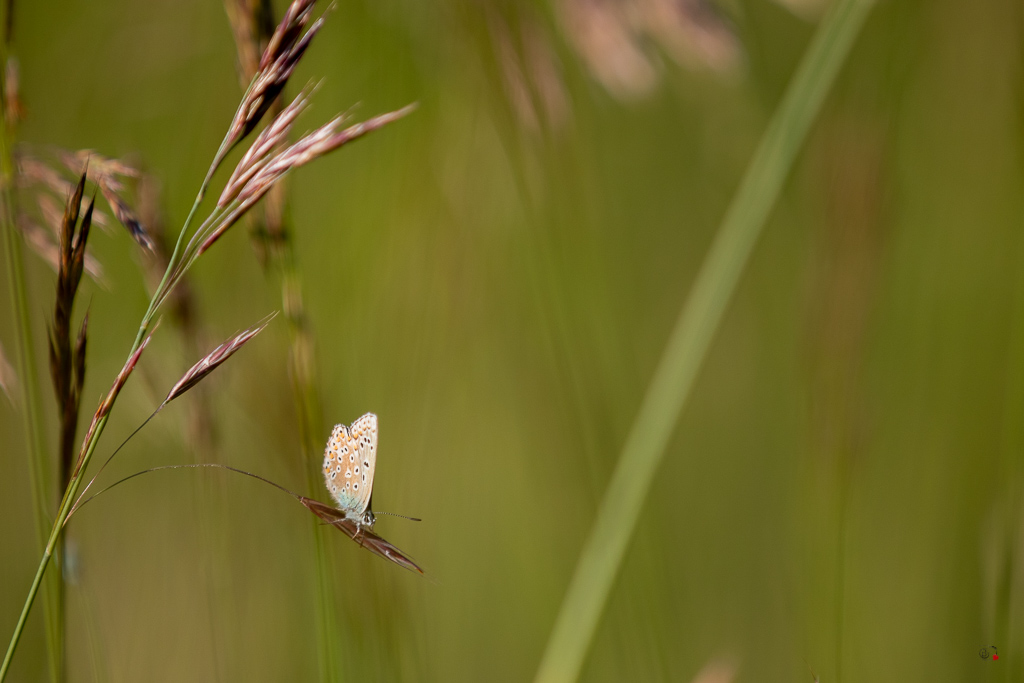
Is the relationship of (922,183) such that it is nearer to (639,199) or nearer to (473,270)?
(639,199)

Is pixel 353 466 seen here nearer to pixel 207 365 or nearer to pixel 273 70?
pixel 207 365

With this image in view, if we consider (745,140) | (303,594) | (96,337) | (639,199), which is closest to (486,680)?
(303,594)

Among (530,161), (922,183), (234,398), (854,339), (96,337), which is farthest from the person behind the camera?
(922,183)

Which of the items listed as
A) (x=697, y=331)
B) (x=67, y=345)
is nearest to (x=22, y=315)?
(x=67, y=345)

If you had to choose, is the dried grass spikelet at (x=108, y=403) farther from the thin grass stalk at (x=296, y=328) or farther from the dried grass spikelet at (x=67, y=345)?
the thin grass stalk at (x=296, y=328)

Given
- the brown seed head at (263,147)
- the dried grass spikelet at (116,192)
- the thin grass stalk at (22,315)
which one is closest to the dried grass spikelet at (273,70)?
the brown seed head at (263,147)

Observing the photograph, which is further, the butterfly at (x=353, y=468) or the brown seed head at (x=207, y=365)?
the butterfly at (x=353, y=468)
